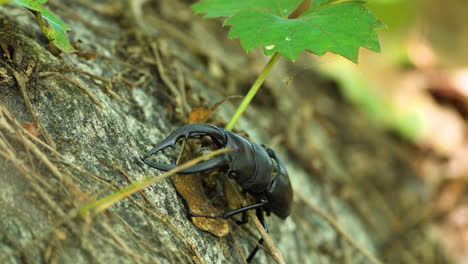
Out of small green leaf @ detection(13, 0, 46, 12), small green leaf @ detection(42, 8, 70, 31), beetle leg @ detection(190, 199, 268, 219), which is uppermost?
small green leaf @ detection(13, 0, 46, 12)

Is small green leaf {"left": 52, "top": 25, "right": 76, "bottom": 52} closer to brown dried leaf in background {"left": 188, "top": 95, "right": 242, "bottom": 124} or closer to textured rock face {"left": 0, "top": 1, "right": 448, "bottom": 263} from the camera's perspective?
textured rock face {"left": 0, "top": 1, "right": 448, "bottom": 263}

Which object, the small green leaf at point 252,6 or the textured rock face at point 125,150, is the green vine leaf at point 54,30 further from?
the small green leaf at point 252,6

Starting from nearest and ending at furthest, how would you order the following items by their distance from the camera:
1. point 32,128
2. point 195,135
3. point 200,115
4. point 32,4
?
point 32,128 → point 32,4 → point 195,135 → point 200,115

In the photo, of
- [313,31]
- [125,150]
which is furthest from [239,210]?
[313,31]

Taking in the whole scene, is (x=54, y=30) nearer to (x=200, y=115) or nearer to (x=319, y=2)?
(x=200, y=115)

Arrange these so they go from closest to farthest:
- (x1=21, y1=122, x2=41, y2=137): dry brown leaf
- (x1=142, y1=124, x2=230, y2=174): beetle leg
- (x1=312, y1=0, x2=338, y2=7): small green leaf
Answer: (x1=21, y1=122, x2=41, y2=137): dry brown leaf < (x1=142, y1=124, x2=230, y2=174): beetle leg < (x1=312, y1=0, x2=338, y2=7): small green leaf

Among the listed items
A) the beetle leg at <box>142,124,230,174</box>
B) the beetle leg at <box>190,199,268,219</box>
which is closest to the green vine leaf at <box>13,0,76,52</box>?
the beetle leg at <box>142,124,230,174</box>
